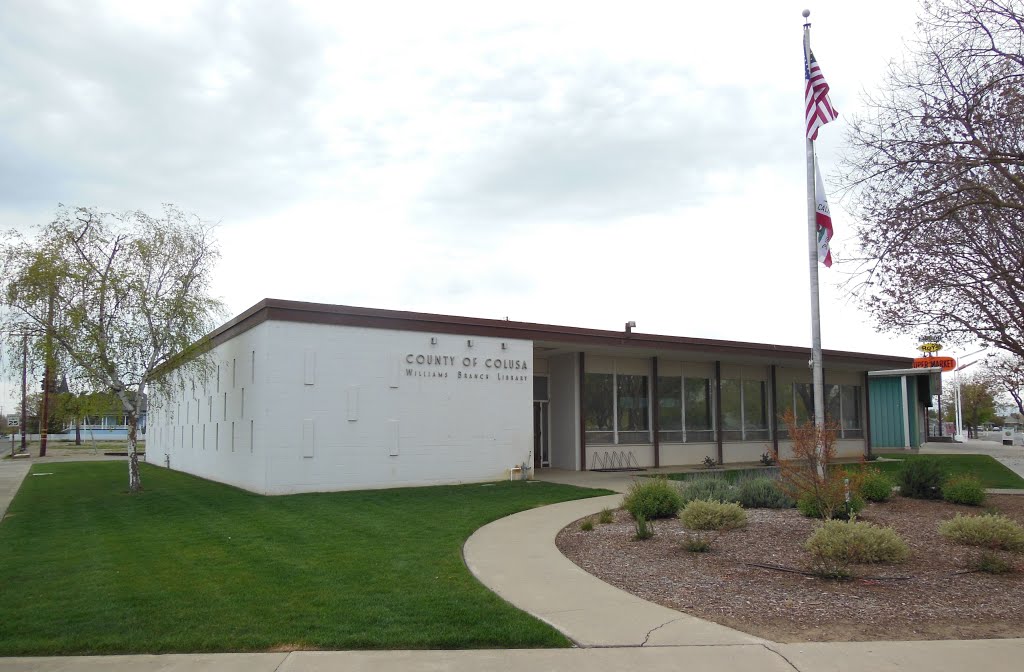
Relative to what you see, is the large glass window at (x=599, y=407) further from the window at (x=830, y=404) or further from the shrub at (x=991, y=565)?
the shrub at (x=991, y=565)

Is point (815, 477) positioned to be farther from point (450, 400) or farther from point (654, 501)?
point (450, 400)

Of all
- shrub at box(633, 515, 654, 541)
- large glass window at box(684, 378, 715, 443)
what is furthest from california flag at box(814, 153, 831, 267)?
large glass window at box(684, 378, 715, 443)

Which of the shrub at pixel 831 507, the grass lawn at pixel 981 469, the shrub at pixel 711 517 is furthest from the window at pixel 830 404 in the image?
the shrub at pixel 711 517

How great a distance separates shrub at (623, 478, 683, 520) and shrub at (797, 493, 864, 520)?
1.90m

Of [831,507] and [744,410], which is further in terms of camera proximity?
[744,410]

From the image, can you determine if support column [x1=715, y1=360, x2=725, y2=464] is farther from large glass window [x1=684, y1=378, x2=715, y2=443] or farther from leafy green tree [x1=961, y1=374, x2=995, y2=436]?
leafy green tree [x1=961, y1=374, x2=995, y2=436]

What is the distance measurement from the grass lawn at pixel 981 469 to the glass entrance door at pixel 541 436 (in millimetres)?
9968

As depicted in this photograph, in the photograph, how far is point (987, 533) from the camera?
9430mm

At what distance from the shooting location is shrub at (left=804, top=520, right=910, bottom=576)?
8.48 m

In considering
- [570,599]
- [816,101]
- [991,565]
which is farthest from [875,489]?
[570,599]

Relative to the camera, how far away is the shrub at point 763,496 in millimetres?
13078

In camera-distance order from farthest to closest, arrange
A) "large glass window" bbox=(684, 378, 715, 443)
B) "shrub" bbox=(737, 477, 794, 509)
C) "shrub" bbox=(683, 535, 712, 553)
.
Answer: "large glass window" bbox=(684, 378, 715, 443) → "shrub" bbox=(737, 477, 794, 509) → "shrub" bbox=(683, 535, 712, 553)

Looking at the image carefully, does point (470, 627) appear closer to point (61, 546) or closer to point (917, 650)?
point (917, 650)

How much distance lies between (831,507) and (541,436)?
1427 centimetres
